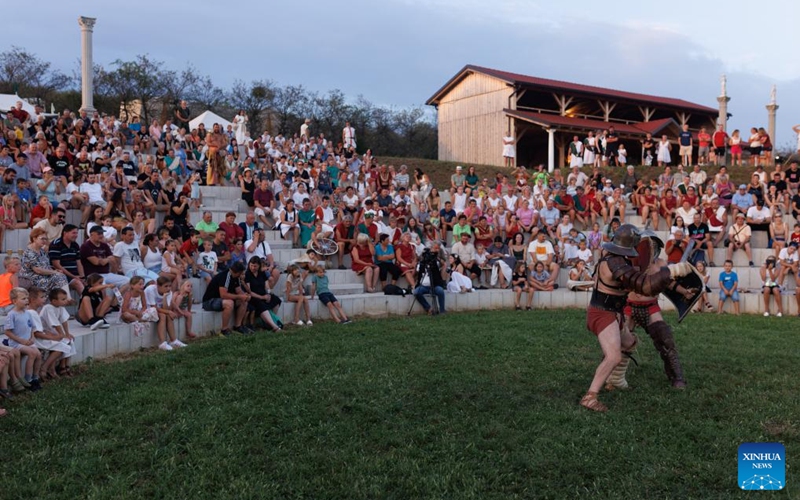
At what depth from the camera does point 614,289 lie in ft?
21.5

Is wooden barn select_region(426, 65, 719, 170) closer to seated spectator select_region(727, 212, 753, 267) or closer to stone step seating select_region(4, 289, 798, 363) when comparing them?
seated spectator select_region(727, 212, 753, 267)

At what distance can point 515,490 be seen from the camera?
184 inches

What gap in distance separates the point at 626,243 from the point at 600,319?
32.9 inches

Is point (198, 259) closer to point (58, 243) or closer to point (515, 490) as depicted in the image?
point (58, 243)

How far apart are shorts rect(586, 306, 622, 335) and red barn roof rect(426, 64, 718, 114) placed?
26986 mm

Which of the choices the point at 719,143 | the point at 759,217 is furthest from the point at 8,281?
the point at 719,143

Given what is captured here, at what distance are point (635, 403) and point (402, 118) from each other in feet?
164

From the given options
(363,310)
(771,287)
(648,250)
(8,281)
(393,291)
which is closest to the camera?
(648,250)

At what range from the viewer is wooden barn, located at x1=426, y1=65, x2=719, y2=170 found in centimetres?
3256

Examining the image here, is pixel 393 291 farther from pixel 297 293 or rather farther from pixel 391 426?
pixel 391 426

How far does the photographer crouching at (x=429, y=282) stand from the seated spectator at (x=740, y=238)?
24.0ft

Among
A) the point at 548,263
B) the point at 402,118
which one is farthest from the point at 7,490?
the point at 402,118

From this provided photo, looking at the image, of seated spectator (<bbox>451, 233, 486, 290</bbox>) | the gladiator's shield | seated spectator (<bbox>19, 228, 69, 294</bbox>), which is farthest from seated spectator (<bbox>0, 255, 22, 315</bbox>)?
seated spectator (<bbox>451, 233, 486, 290</bbox>)

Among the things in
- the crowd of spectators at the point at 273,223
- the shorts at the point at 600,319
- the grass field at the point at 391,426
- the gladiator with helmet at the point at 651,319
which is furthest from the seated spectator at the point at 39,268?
the gladiator with helmet at the point at 651,319
